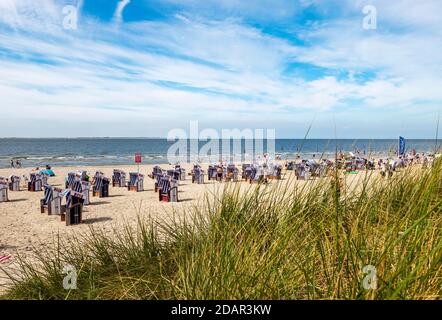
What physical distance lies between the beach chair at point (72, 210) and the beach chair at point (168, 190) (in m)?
3.72

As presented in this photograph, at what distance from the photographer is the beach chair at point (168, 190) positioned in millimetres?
12250

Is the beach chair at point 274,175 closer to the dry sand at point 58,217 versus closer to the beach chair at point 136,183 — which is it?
the dry sand at point 58,217

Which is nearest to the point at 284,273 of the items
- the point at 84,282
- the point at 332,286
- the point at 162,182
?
the point at 332,286

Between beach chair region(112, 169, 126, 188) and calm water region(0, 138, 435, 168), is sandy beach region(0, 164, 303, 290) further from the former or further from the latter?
calm water region(0, 138, 435, 168)

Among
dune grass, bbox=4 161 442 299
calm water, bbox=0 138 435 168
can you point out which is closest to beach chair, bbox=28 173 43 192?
calm water, bbox=0 138 435 168

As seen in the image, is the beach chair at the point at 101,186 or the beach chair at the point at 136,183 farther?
the beach chair at the point at 136,183

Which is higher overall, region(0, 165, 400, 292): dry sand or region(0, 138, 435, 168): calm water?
region(0, 138, 435, 168): calm water

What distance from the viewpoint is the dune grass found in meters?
1.64

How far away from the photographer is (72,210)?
8.79 meters

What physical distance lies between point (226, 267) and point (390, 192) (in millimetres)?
2152

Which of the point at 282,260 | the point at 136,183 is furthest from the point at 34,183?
the point at 282,260

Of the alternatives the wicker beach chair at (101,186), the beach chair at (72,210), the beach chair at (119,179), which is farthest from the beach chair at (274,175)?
the beach chair at (119,179)

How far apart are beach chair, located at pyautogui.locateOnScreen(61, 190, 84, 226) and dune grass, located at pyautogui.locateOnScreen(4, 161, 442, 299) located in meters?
6.54
